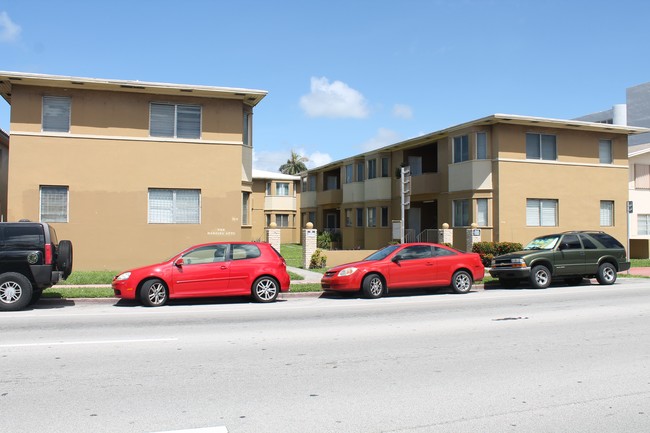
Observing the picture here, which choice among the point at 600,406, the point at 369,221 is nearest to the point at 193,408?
the point at 600,406

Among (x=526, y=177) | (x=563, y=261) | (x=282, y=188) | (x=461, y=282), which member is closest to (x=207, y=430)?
(x=461, y=282)

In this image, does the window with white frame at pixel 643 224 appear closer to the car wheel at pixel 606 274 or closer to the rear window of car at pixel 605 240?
the rear window of car at pixel 605 240

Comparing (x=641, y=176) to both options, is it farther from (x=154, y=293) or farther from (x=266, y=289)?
(x=154, y=293)

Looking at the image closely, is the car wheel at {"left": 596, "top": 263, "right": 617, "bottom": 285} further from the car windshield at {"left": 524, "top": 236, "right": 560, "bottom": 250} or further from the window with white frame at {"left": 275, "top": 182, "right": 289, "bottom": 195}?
the window with white frame at {"left": 275, "top": 182, "right": 289, "bottom": 195}

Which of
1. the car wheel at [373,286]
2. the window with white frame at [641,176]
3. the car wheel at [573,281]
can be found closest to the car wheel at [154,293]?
the car wheel at [373,286]

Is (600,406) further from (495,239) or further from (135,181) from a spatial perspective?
(495,239)

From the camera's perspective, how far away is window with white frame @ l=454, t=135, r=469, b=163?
26236mm

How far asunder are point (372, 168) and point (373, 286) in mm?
21016

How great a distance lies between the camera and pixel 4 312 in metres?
11.9

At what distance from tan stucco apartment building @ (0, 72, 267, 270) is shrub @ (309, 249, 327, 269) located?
349 centimetres

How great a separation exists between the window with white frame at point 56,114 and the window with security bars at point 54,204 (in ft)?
6.84

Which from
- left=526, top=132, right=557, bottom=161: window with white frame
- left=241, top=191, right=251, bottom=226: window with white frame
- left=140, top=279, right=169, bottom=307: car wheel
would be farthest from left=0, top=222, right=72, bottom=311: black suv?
left=526, top=132, right=557, bottom=161: window with white frame

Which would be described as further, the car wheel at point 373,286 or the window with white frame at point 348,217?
the window with white frame at point 348,217

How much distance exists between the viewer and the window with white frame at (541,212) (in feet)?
84.7
